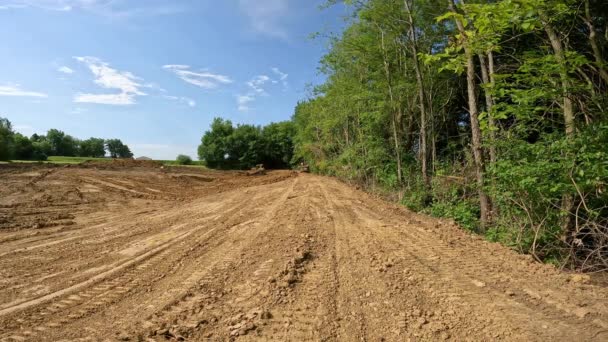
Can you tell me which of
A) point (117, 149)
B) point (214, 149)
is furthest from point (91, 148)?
point (214, 149)

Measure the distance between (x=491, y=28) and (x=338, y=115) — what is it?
1453cm

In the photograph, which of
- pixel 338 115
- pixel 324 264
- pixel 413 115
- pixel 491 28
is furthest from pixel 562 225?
pixel 338 115

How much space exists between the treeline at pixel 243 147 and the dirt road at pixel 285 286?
45.3 meters

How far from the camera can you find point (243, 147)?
5309 cm

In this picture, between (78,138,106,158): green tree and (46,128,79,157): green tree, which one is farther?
(78,138,106,158): green tree

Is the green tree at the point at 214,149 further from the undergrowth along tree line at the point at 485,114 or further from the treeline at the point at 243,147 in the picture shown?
the undergrowth along tree line at the point at 485,114

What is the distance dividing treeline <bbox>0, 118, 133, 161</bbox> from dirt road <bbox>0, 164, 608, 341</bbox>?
142ft

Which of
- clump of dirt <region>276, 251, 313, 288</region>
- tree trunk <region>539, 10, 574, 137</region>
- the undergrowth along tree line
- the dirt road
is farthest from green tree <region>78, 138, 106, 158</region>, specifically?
tree trunk <region>539, 10, 574, 137</region>

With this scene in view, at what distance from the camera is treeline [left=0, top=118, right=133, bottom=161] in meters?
45.3

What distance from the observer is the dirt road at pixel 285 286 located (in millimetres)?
3049

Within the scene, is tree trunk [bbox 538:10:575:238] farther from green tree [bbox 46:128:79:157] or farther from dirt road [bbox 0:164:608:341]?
green tree [bbox 46:128:79:157]

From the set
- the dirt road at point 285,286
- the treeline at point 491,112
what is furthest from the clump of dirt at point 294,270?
the treeline at point 491,112

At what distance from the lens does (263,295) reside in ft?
12.3

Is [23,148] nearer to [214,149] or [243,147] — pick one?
[214,149]
